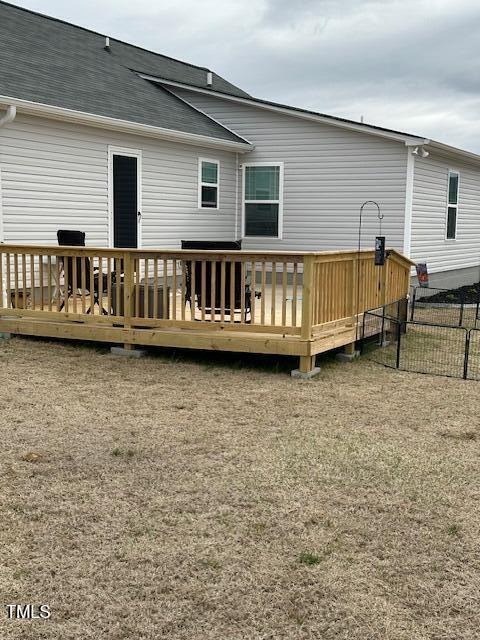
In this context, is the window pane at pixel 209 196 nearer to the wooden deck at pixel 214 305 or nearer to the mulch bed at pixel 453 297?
the mulch bed at pixel 453 297

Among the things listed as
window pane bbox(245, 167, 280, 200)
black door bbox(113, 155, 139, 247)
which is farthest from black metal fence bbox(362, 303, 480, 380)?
window pane bbox(245, 167, 280, 200)

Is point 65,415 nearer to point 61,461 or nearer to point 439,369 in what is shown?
point 61,461

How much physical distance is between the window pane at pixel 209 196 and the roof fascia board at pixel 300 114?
1.79m

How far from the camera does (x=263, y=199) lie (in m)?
13.8

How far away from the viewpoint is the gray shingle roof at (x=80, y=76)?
388 inches

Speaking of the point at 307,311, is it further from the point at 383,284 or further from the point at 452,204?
the point at 452,204

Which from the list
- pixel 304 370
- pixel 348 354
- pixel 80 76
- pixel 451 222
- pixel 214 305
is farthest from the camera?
pixel 451 222

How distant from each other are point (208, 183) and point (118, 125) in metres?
3.01

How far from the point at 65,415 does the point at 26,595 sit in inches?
100

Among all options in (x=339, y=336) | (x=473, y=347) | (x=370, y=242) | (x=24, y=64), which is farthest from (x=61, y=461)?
(x=370, y=242)

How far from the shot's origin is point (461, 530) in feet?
11.3

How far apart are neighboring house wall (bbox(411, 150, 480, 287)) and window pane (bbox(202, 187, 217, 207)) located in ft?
12.1

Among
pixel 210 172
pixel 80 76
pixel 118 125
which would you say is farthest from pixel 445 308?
pixel 80 76

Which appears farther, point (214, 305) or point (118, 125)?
point (118, 125)
